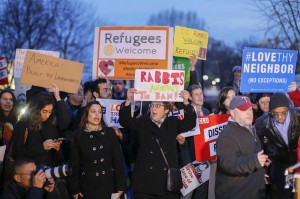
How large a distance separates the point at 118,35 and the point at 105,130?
2.81 meters

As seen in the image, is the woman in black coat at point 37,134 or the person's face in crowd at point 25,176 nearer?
the person's face in crowd at point 25,176

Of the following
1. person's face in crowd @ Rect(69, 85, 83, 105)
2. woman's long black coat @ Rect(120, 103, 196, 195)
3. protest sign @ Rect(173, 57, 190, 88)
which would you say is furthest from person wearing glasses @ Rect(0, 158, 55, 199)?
protest sign @ Rect(173, 57, 190, 88)

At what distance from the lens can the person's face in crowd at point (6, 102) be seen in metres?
9.84

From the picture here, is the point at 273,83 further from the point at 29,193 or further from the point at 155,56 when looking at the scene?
the point at 29,193

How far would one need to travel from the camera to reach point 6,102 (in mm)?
9859

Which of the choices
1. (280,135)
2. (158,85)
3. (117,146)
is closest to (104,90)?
(158,85)

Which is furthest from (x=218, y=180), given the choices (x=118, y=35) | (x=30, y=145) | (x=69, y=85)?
(x=118, y=35)

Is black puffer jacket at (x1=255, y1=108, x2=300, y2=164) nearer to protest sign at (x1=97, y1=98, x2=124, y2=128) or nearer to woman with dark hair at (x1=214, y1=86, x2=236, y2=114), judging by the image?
woman with dark hair at (x1=214, y1=86, x2=236, y2=114)

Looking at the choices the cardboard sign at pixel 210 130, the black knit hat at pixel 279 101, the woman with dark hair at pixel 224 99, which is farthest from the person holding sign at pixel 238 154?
the woman with dark hair at pixel 224 99

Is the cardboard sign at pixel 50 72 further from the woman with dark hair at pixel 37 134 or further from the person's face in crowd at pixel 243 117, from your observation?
the person's face in crowd at pixel 243 117

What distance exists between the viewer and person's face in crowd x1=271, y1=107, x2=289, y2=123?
7.71 m

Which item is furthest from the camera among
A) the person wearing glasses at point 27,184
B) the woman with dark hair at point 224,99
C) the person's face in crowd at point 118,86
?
the person's face in crowd at point 118,86

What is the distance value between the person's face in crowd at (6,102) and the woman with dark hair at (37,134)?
1780 millimetres

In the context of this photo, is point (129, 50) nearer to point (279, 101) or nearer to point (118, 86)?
point (118, 86)
